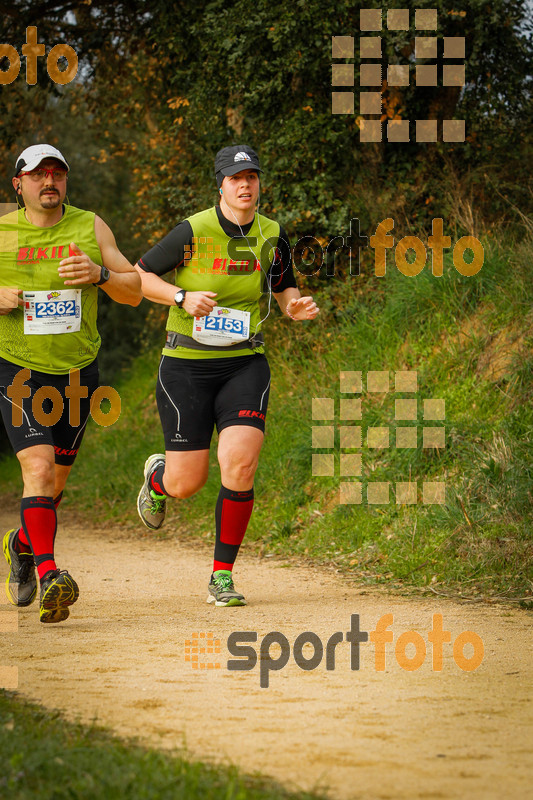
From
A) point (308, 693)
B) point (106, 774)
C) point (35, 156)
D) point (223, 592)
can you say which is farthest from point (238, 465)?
point (106, 774)

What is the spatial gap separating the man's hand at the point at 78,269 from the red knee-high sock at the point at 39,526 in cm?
117

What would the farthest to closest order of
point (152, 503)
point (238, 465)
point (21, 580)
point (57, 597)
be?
point (152, 503), point (238, 465), point (21, 580), point (57, 597)

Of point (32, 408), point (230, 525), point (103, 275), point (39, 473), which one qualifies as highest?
point (103, 275)

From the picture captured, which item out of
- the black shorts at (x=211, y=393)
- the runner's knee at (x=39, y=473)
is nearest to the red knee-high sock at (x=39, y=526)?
the runner's knee at (x=39, y=473)

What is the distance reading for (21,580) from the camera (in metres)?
5.89

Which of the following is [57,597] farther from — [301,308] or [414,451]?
[414,451]

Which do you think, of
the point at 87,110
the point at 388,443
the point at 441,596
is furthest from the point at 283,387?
the point at 87,110

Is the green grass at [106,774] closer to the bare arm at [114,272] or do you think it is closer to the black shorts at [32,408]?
the black shorts at [32,408]

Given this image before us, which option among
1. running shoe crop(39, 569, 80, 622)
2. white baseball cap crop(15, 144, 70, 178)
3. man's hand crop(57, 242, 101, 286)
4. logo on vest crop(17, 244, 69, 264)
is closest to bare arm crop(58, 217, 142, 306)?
man's hand crop(57, 242, 101, 286)

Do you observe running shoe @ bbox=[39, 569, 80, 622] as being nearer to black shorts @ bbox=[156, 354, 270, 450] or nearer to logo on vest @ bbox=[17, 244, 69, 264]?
black shorts @ bbox=[156, 354, 270, 450]

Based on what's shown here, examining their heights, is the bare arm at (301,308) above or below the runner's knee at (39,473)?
above

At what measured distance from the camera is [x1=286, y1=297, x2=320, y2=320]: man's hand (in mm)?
6008

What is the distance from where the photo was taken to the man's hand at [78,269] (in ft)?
17.4

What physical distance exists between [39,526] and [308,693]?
Answer: 80.5 inches
